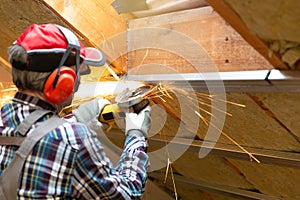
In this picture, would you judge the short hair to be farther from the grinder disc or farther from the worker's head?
the grinder disc

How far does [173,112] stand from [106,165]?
59cm

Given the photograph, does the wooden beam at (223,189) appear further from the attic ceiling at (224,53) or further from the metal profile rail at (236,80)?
the metal profile rail at (236,80)

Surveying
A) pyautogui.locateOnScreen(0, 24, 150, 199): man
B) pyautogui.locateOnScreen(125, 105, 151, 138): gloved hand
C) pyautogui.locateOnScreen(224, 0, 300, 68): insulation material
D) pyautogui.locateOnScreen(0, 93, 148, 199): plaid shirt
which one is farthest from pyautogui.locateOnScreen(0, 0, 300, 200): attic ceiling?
pyautogui.locateOnScreen(0, 93, 148, 199): plaid shirt

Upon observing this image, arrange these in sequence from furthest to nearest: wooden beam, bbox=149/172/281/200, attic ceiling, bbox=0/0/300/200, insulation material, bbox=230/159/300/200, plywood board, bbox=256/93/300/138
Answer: wooden beam, bbox=149/172/281/200, insulation material, bbox=230/159/300/200, plywood board, bbox=256/93/300/138, attic ceiling, bbox=0/0/300/200

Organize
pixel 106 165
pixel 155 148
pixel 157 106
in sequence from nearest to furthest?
pixel 106 165
pixel 157 106
pixel 155 148

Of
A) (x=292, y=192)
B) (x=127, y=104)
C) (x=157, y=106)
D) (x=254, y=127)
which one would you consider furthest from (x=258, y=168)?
(x=127, y=104)

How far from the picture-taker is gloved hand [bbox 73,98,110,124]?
1.63 m

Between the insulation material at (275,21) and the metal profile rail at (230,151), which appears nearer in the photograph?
the insulation material at (275,21)

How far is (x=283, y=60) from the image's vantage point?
1165 mm

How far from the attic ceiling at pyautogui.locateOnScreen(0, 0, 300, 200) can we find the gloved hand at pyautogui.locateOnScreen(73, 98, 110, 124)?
19cm

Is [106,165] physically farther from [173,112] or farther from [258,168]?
[258,168]

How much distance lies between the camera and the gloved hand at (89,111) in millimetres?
1629

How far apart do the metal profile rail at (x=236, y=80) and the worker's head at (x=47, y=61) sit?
→ 1.41 ft

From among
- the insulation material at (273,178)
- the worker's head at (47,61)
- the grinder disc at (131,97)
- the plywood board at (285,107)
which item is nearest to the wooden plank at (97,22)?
the grinder disc at (131,97)
